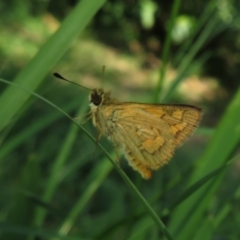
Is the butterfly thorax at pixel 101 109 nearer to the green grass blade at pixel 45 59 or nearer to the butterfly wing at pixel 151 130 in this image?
the butterfly wing at pixel 151 130

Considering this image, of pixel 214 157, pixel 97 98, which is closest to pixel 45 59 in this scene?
pixel 214 157

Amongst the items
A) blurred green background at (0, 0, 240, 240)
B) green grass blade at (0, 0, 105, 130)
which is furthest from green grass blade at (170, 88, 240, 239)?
green grass blade at (0, 0, 105, 130)

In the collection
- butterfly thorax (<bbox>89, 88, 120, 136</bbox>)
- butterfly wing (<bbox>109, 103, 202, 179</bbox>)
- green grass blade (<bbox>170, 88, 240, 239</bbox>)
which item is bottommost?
green grass blade (<bbox>170, 88, 240, 239</bbox>)

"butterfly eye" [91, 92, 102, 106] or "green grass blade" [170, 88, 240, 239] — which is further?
"butterfly eye" [91, 92, 102, 106]

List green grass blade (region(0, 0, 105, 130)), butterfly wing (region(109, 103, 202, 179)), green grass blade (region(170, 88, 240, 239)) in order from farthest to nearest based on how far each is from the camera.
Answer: butterfly wing (region(109, 103, 202, 179))
green grass blade (region(170, 88, 240, 239))
green grass blade (region(0, 0, 105, 130))

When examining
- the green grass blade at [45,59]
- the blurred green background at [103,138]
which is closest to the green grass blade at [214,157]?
the blurred green background at [103,138]

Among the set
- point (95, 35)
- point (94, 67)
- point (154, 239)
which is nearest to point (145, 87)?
point (95, 35)

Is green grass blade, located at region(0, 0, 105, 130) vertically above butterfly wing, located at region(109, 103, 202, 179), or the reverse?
green grass blade, located at region(0, 0, 105, 130)

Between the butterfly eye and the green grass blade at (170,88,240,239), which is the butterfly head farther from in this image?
the green grass blade at (170,88,240,239)
